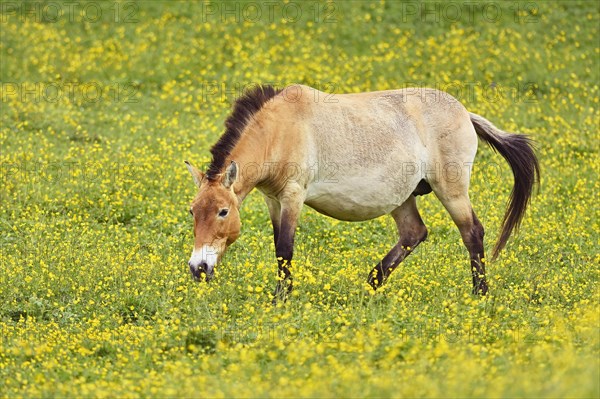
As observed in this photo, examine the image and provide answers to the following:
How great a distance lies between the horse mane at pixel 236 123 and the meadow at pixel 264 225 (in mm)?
1227

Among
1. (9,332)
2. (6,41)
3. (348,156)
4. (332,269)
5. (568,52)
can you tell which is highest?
(568,52)

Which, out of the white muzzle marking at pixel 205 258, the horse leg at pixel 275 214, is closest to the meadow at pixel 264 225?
the white muzzle marking at pixel 205 258

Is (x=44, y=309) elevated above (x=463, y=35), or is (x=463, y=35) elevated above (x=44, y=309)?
(x=463, y=35)

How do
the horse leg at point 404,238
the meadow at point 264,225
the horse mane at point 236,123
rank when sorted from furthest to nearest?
the horse leg at point 404,238 < the horse mane at point 236,123 < the meadow at point 264,225

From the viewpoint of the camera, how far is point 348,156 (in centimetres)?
988

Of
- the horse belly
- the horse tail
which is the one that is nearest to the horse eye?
the horse belly

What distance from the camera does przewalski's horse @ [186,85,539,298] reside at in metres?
9.00

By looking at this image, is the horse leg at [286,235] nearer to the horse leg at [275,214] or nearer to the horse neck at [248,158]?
the horse leg at [275,214]

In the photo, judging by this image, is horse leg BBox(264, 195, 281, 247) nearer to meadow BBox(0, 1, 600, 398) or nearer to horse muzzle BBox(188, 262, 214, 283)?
meadow BBox(0, 1, 600, 398)

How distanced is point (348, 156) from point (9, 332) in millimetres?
3917

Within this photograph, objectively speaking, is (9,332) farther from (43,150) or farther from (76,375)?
(43,150)

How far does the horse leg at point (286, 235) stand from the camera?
9.27 metres

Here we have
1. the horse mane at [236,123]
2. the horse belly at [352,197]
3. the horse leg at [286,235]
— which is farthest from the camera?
the horse belly at [352,197]

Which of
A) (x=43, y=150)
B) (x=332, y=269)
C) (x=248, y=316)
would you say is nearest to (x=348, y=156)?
(x=332, y=269)
